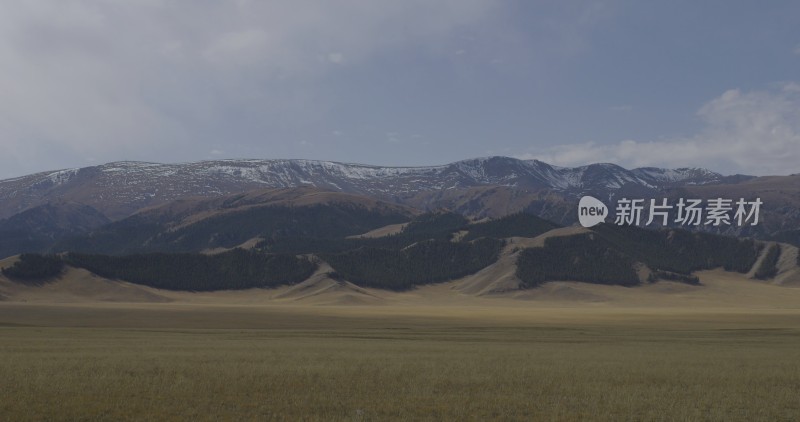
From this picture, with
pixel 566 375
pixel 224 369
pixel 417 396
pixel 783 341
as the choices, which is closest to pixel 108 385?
pixel 224 369

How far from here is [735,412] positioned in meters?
31.6

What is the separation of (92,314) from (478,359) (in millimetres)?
102558

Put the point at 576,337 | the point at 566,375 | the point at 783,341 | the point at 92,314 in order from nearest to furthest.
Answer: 1. the point at 566,375
2. the point at 783,341
3. the point at 576,337
4. the point at 92,314

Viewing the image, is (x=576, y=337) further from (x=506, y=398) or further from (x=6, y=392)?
(x=6, y=392)

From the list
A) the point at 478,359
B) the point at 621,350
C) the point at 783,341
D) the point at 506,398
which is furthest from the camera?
the point at 783,341

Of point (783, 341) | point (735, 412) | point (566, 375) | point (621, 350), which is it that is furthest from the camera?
point (783, 341)

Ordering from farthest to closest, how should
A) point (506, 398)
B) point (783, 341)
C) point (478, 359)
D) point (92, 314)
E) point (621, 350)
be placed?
point (92, 314), point (783, 341), point (621, 350), point (478, 359), point (506, 398)

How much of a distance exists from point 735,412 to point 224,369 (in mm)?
26501

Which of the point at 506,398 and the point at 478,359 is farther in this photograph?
the point at 478,359

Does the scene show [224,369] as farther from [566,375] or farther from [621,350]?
[621,350]

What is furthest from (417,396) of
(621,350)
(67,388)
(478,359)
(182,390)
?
(621,350)

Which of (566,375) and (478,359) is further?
(478,359)

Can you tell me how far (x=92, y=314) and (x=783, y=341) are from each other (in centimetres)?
10849

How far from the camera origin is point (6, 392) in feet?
110
